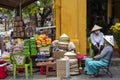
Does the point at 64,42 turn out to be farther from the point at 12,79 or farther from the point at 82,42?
the point at 12,79

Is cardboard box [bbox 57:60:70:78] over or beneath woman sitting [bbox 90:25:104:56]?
beneath

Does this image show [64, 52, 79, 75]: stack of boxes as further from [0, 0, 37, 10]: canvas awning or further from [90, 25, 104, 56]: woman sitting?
[0, 0, 37, 10]: canvas awning

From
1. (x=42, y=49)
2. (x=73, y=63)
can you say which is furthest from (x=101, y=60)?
(x=42, y=49)

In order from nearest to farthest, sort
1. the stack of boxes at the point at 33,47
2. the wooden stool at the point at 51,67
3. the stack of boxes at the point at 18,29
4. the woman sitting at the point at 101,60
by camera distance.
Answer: the woman sitting at the point at 101,60
the wooden stool at the point at 51,67
the stack of boxes at the point at 33,47
the stack of boxes at the point at 18,29

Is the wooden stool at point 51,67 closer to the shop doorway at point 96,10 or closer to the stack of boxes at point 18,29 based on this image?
the stack of boxes at point 18,29

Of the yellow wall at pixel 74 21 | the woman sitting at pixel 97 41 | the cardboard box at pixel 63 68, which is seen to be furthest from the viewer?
the yellow wall at pixel 74 21

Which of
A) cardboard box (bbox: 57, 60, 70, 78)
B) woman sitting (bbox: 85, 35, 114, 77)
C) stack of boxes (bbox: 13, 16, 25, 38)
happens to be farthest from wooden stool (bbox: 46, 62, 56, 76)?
stack of boxes (bbox: 13, 16, 25, 38)

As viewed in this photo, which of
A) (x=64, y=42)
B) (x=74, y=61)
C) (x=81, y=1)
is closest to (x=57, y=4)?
(x=81, y=1)

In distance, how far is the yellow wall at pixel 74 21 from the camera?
46.3 ft

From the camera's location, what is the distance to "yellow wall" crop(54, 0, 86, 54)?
14.1m

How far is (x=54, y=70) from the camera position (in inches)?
507

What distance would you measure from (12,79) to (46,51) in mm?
1717

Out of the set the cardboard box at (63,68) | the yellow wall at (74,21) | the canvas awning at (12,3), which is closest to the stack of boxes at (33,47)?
the yellow wall at (74,21)

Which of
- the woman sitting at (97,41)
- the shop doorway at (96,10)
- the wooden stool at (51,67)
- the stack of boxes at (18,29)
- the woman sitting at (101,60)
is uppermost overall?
the shop doorway at (96,10)
